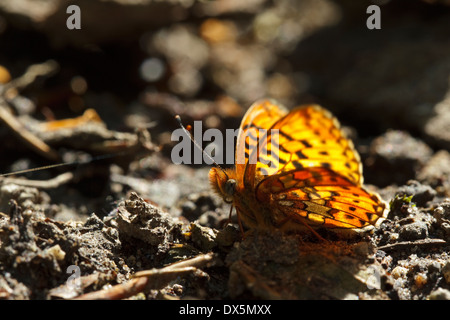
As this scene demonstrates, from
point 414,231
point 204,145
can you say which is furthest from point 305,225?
point 204,145

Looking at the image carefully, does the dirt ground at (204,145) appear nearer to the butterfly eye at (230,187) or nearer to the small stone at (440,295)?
the small stone at (440,295)

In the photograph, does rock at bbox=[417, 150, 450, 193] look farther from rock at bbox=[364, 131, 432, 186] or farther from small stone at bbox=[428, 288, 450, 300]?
small stone at bbox=[428, 288, 450, 300]

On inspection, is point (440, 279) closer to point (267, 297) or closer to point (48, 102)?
point (267, 297)

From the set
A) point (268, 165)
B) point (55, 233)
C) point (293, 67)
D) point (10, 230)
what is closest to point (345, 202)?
point (268, 165)

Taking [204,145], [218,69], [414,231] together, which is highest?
[218,69]

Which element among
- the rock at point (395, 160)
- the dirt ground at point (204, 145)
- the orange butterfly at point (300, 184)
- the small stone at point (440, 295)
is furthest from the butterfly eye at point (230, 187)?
the rock at point (395, 160)

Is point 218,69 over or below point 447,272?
over

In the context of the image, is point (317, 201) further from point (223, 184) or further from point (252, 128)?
point (252, 128)

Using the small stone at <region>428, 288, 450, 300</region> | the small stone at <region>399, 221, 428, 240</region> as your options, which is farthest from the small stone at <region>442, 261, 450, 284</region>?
the small stone at <region>399, 221, 428, 240</region>
